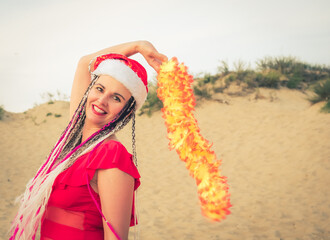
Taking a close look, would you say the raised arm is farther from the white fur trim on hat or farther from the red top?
the red top

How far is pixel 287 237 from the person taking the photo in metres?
5.59

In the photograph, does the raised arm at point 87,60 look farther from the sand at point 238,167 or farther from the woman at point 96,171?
the sand at point 238,167

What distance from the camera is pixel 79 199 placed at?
1.49m

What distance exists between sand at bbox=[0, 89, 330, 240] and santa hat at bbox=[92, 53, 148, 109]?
4.70 metres

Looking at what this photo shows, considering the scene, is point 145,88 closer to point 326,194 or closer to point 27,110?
point 326,194

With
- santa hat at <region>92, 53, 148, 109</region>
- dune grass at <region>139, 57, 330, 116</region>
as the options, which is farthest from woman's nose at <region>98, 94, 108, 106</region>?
dune grass at <region>139, 57, 330, 116</region>

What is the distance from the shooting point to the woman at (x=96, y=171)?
138cm

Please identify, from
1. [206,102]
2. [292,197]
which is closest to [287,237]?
[292,197]

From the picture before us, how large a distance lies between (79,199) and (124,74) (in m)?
0.76

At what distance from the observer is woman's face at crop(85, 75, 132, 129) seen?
1705 millimetres

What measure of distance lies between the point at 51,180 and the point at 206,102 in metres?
13.8

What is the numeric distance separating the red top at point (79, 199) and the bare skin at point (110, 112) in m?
0.06

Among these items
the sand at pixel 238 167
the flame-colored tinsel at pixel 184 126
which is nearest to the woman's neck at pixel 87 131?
the flame-colored tinsel at pixel 184 126

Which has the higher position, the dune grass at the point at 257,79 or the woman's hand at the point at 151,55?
the dune grass at the point at 257,79
